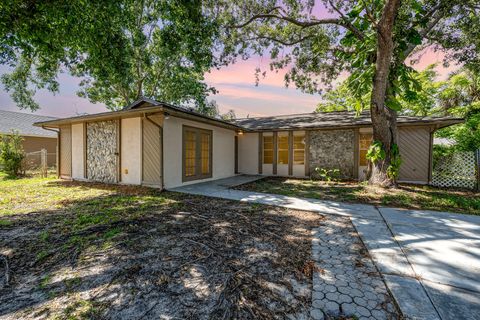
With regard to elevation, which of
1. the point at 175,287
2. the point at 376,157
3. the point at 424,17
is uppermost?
the point at 424,17

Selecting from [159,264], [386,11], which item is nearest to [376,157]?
[386,11]

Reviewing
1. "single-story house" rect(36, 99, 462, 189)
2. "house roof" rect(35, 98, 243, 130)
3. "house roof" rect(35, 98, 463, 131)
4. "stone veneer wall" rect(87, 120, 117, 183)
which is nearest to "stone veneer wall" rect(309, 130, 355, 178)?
"single-story house" rect(36, 99, 462, 189)

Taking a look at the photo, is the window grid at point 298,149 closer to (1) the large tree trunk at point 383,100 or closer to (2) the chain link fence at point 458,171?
(1) the large tree trunk at point 383,100

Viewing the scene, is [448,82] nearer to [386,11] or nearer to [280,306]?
[386,11]

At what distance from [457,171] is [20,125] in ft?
91.1

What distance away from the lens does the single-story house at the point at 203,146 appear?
764 cm

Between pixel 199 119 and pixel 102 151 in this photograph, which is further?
pixel 102 151

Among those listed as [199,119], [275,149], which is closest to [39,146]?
[199,119]

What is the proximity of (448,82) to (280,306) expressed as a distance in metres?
21.3

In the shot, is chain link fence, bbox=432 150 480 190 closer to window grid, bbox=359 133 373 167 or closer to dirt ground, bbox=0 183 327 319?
window grid, bbox=359 133 373 167

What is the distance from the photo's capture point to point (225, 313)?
1.82 metres

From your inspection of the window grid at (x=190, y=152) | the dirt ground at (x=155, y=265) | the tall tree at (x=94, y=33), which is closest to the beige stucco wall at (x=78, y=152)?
the tall tree at (x=94, y=33)

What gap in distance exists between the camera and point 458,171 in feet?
28.0

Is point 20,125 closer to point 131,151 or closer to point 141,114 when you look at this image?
point 131,151
